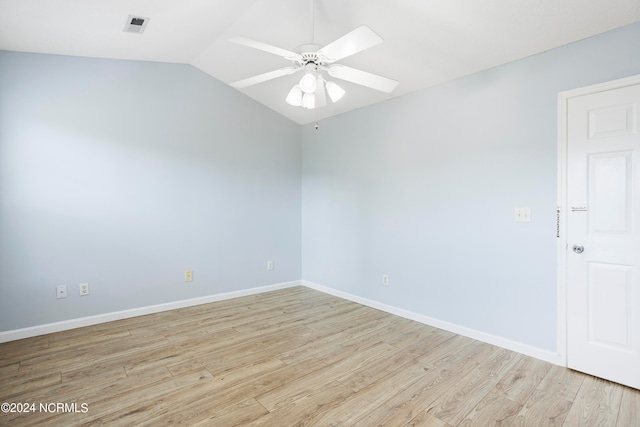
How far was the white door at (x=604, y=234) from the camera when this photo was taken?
2.14 m

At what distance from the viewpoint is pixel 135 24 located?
267 centimetres

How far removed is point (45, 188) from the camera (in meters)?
2.99

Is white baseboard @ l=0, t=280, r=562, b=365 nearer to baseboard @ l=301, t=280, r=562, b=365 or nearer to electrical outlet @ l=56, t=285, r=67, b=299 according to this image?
baseboard @ l=301, t=280, r=562, b=365

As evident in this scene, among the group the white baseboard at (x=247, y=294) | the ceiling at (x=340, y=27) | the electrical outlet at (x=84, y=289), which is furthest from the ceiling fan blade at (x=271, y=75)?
the white baseboard at (x=247, y=294)

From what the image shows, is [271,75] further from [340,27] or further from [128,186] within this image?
[128,186]

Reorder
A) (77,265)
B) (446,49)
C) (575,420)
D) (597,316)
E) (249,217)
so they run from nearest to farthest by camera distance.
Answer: (575,420)
(597,316)
(446,49)
(77,265)
(249,217)

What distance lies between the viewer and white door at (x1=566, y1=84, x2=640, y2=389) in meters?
2.14

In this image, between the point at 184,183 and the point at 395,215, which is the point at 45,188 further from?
the point at 395,215

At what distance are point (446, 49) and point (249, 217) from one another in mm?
3003

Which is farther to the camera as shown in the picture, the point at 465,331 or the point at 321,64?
the point at 465,331

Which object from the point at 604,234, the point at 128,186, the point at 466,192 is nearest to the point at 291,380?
the point at 466,192

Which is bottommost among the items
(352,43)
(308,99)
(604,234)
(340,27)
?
(604,234)

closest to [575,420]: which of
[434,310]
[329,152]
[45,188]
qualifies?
[434,310]

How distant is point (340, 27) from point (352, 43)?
1.12 meters
